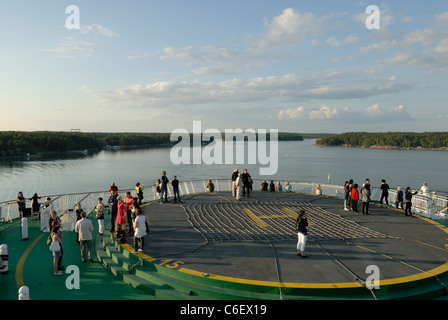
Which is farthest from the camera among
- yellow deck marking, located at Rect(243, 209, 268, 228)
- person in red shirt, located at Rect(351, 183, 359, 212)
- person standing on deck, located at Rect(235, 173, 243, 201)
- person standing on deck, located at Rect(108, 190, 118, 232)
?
person standing on deck, located at Rect(235, 173, 243, 201)

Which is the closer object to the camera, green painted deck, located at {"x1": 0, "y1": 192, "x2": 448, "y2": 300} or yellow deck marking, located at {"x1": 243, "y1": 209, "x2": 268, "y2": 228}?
green painted deck, located at {"x1": 0, "y1": 192, "x2": 448, "y2": 300}

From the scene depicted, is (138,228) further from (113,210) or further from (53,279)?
(113,210)

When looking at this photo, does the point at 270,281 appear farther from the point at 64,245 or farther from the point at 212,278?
the point at 64,245

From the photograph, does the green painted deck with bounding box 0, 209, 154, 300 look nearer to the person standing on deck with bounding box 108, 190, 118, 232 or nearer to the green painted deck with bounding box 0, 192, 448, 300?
the green painted deck with bounding box 0, 192, 448, 300

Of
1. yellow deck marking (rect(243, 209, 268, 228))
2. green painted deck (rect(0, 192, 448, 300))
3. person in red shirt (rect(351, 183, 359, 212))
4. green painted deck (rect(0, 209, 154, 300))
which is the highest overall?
person in red shirt (rect(351, 183, 359, 212))

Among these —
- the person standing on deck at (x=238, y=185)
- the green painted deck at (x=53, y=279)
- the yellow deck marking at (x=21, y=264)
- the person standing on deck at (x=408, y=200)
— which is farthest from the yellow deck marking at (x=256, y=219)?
the yellow deck marking at (x=21, y=264)

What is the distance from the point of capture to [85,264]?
998 centimetres

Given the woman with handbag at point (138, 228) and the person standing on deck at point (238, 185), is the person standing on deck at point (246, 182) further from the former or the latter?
the woman with handbag at point (138, 228)

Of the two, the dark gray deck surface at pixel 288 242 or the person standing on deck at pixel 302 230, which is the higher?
the person standing on deck at pixel 302 230

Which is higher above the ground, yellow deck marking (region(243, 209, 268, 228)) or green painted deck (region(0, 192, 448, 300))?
yellow deck marking (region(243, 209, 268, 228))

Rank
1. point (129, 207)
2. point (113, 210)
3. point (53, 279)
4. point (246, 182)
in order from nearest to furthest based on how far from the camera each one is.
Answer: point (53, 279)
point (129, 207)
point (113, 210)
point (246, 182)

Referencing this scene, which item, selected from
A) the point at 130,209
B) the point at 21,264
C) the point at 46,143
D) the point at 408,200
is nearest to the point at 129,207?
the point at 130,209

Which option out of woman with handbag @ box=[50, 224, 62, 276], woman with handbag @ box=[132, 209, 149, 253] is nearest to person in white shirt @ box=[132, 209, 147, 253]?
woman with handbag @ box=[132, 209, 149, 253]
